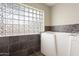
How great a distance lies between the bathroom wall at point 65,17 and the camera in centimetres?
129

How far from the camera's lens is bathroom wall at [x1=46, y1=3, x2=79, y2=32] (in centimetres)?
129

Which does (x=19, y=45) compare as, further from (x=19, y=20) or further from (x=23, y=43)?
(x=19, y=20)

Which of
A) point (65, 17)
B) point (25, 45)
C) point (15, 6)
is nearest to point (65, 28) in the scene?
point (65, 17)

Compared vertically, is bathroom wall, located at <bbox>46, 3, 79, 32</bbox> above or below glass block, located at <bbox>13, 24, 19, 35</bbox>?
above

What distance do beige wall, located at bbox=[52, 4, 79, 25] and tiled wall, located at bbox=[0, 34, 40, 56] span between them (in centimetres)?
33

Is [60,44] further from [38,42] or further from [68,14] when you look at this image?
[68,14]

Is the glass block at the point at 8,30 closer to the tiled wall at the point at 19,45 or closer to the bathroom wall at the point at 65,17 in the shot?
the tiled wall at the point at 19,45

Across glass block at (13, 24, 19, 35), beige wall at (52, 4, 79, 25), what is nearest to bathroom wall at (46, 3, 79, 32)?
beige wall at (52, 4, 79, 25)

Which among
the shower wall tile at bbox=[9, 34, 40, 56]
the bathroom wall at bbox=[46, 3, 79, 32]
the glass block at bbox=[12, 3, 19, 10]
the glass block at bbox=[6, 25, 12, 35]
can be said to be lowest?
the shower wall tile at bbox=[9, 34, 40, 56]

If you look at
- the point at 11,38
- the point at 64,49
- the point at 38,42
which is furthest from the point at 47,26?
the point at 11,38

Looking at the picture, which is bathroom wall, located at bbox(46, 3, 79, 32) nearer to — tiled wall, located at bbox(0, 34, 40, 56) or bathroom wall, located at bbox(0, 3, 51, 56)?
bathroom wall, located at bbox(0, 3, 51, 56)

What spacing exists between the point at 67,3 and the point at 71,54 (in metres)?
0.63

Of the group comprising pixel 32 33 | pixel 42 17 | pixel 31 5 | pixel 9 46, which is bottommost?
pixel 9 46

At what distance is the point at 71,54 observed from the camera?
1.27 meters
